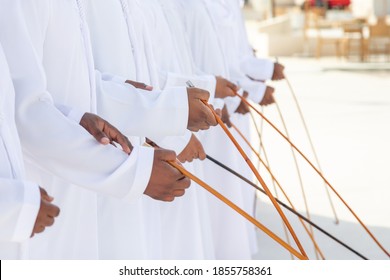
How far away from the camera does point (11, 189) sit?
5.89 ft

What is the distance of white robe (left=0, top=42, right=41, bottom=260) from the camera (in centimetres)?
178

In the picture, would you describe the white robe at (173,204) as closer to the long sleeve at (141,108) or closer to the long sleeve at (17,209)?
the long sleeve at (141,108)

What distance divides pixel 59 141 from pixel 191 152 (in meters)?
0.87

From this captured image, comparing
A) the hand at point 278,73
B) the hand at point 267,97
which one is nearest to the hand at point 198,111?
the hand at point 267,97

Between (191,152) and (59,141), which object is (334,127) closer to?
(191,152)

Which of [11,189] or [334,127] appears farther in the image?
[334,127]

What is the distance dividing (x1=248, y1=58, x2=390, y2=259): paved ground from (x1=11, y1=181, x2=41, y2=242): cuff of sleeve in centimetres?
280

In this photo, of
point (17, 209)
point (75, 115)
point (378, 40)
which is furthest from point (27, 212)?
point (378, 40)

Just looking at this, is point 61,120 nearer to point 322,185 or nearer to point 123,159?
point 123,159

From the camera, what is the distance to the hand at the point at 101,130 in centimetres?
→ 218

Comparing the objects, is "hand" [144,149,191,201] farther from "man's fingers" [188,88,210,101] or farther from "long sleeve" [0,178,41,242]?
"man's fingers" [188,88,210,101]

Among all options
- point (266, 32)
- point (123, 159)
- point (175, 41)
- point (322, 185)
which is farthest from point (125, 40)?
point (266, 32)

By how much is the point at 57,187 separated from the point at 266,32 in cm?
1709

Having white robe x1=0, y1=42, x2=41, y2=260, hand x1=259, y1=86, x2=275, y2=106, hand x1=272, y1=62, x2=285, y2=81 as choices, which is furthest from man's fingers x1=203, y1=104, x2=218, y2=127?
hand x1=272, y1=62, x2=285, y2=81
